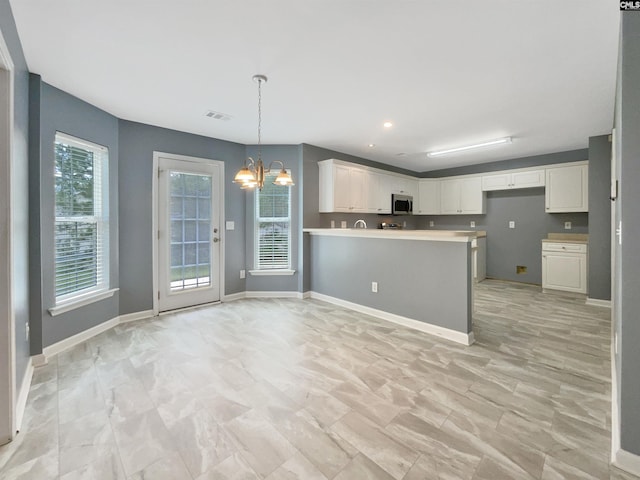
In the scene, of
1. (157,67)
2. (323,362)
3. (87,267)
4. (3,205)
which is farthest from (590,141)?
(87,267)

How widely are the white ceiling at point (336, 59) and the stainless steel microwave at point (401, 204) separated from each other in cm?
231

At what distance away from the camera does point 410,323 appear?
3486mm

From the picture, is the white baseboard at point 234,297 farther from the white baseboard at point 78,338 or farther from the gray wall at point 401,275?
the white baseboard at point 78,338

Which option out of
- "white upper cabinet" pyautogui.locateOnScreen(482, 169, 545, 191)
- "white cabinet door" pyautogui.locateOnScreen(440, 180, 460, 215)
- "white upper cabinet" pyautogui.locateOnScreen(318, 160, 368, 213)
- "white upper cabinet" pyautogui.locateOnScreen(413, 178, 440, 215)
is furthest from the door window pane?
"white upper cabinet" pyautogui.locateOnScreen(482, 169, 545, 191)

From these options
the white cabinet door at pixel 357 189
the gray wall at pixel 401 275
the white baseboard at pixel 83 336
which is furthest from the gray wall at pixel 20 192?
the white cabinet door at pixel 357 189

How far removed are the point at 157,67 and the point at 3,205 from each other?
1538 mm

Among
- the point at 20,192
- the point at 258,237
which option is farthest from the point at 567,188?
the point at 20,192

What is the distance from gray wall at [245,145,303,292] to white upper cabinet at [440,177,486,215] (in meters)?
3.72

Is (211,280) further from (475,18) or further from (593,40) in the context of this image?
(593,40)

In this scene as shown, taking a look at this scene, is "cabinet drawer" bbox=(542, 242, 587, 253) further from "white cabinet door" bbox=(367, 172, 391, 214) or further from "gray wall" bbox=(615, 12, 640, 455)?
"gray wall" bbox=(615, 12, 640, 455)

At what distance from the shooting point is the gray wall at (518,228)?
550 centimetres

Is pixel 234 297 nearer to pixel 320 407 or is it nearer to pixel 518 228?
pixel 320 407

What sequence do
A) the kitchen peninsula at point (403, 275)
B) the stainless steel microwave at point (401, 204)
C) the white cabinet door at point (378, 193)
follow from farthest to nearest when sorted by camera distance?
the stainless steel microwave at point (401, 204) → the white cabinet door at point (378, 193) → the kitchen peninsula at point (403, 275)

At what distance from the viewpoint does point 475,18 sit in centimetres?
186
